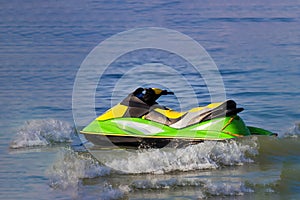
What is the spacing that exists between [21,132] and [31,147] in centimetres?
54

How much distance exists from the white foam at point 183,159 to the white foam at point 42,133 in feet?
5.39

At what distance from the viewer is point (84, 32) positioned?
23016 millimetres

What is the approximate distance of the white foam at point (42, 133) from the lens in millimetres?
11898

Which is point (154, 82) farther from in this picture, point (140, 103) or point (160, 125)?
point (160, 125)

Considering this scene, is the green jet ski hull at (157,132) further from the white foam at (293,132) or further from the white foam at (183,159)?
the white foam at (293,132)

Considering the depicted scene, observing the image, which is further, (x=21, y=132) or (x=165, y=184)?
(x=21, y=132)

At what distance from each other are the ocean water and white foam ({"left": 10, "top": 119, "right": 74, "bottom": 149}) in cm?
2

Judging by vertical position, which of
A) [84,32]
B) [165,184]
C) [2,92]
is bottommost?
[165,184]

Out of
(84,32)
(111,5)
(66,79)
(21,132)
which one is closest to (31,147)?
(21,132)

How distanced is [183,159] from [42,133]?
2.83m

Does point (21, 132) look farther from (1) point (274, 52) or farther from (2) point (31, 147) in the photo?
(1) point (274, 52)

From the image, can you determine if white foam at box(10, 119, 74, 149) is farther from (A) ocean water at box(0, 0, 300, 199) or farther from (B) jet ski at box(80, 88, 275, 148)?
(B) jet ski at box(80, 88, 275, 148)

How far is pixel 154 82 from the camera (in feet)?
53.3

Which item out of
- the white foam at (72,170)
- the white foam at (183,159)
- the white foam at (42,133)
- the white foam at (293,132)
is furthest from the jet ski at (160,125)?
the white foam at (293,132)
